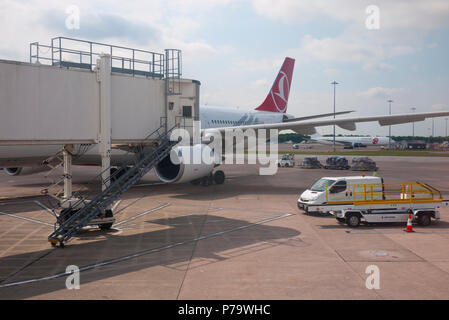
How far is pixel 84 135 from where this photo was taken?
41.9ft

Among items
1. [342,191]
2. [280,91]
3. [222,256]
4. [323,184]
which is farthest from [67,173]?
[280,91]

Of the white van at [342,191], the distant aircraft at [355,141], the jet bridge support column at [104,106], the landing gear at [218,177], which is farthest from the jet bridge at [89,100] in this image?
the distant aircraft at [355,141]

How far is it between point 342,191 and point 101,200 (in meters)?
9.03

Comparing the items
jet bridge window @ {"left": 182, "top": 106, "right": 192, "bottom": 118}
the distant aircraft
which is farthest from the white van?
the distant aircraft

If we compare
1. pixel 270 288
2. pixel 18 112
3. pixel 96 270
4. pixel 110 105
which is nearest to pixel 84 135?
pixel 110 105

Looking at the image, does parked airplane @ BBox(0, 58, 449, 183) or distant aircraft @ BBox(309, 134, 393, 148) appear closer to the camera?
parked airplane @ BBox(0, 58, 449, 183)

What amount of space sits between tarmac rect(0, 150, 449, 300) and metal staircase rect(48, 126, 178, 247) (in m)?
0.48

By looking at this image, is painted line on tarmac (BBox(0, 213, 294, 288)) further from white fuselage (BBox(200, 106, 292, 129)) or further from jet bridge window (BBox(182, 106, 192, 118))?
white fuselage (BBox(200, 106, 292, 129))

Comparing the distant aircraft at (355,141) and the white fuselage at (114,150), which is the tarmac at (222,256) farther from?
the distant aircraft at (355,141)

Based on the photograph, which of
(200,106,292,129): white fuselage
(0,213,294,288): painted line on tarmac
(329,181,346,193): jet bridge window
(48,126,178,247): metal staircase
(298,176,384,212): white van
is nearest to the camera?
(0,213,294,288): painted line on tarmac

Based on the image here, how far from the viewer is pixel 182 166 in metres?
20.3

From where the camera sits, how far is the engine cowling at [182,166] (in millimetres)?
20344

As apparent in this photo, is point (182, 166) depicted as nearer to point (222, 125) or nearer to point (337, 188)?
point (337, 188)

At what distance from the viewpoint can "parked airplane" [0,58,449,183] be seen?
677 inches
